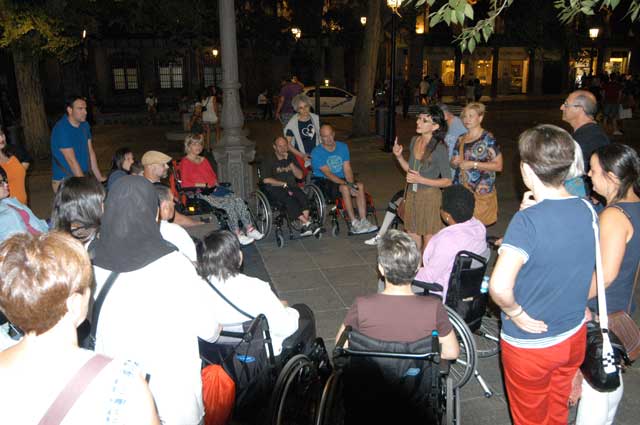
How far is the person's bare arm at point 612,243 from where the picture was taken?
311 cm

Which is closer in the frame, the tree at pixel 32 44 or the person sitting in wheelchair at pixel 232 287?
the person sitting in wheelchair at pixel 232 287

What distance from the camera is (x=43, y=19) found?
11.6 metres

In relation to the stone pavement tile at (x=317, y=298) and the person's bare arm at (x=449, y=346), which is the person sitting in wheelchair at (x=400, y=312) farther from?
the stone pavement tile at (x=317, y=298)

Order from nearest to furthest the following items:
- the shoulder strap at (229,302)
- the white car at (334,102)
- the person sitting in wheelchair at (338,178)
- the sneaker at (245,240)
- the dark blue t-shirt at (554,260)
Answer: the dark blue t-shirt at (554,260) < the shoulder strap at (229,302) < the sneaker at (245,240) < the person sitting in wheelchair at (338,178) < the white car at (334,102)

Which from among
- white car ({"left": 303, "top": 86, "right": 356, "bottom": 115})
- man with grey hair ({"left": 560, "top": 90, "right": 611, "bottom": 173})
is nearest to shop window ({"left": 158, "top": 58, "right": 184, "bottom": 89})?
white car ({"left": 303, "top": 86, "right": 356, "bottom": 115})

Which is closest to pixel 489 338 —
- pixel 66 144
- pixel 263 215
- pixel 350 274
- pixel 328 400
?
pixel 328 400

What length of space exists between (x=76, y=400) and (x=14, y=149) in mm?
5732

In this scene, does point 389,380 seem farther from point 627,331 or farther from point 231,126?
point 231,126

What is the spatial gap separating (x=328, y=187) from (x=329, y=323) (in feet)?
9.47

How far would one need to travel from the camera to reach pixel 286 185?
7543 mm

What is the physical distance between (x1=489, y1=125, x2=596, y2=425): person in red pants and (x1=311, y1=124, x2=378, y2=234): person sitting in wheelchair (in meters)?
4.89

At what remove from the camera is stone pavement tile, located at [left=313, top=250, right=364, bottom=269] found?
22.5 feet

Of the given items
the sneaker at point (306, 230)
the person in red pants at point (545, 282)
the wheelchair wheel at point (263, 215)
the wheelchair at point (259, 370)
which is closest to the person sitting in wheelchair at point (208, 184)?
the wheelchair wheel at point (263, 215)

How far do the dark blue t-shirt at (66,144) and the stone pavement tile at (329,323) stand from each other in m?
3.58
